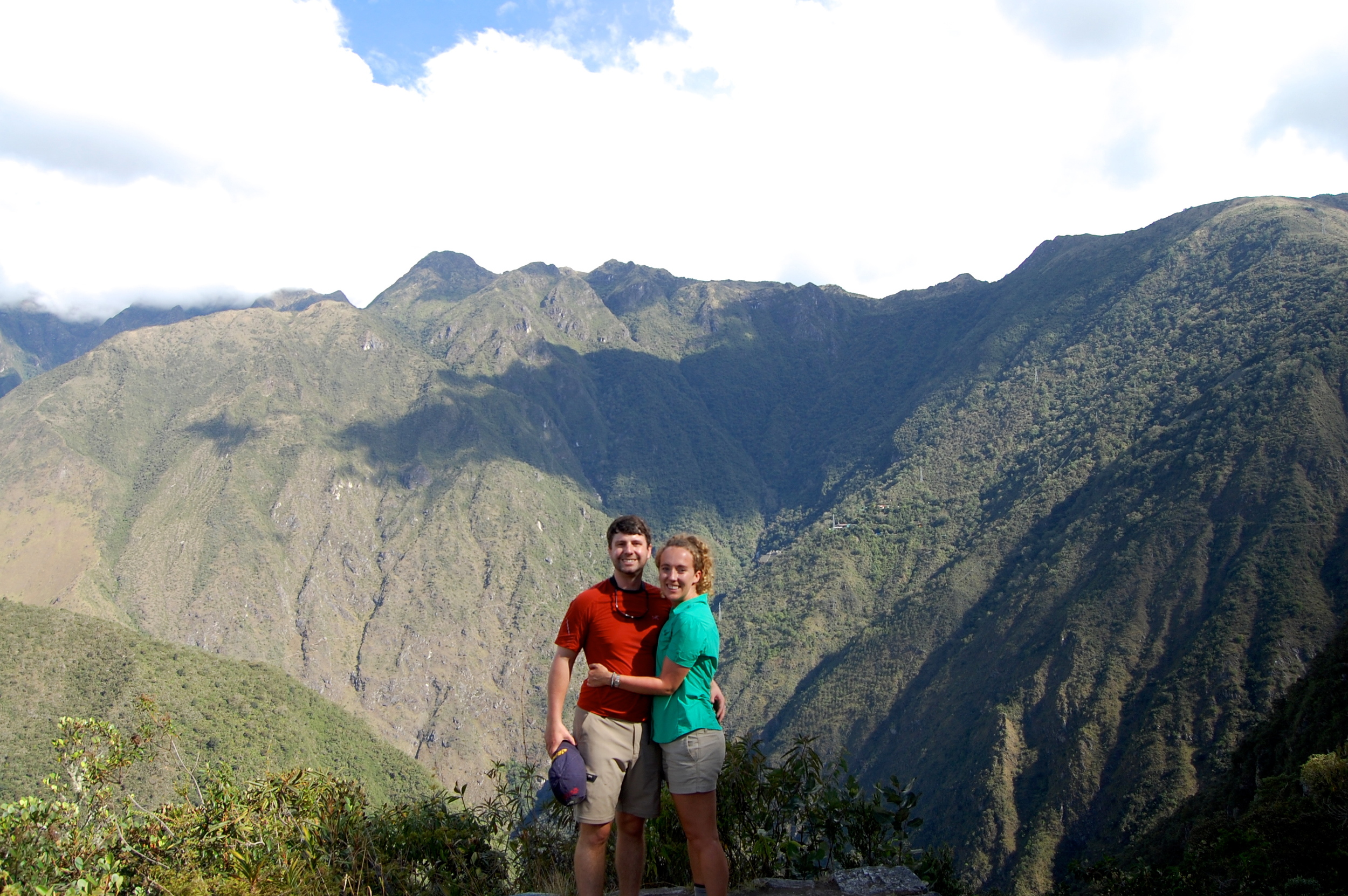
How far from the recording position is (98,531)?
129 meters

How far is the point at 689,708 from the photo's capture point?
222 inches

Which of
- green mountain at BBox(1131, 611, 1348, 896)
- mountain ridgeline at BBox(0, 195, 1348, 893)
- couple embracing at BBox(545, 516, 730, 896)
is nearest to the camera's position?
couple embracing at BBox(545, 516, 730, 896)

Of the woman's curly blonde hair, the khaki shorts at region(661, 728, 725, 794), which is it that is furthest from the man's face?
the khaki shorts at region(661, 728, 725, 794)

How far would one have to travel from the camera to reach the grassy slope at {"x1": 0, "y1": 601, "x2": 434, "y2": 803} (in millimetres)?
50656

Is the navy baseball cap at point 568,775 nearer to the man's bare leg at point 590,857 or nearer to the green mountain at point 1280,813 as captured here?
the man's bare leg at point 590,857

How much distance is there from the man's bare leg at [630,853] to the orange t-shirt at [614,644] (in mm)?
820

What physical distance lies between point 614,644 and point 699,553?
98 centimetres

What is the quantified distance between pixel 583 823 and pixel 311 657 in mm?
146875

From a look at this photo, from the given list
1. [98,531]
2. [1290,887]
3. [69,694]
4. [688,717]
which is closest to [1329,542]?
[1290,887]

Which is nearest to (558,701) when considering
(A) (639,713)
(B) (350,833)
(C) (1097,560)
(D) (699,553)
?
(A) (639,713)

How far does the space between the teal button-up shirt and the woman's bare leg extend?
20.9 inches

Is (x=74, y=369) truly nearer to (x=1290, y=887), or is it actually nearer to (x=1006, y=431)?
(x=1006, y=431)

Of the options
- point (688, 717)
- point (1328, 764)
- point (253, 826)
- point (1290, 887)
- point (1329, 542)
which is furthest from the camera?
point (1329, 542)

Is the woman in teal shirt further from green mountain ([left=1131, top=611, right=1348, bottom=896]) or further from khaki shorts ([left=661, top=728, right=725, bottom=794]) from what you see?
green mountain ([left=1131, top=611, right=1348, bottom=896])
